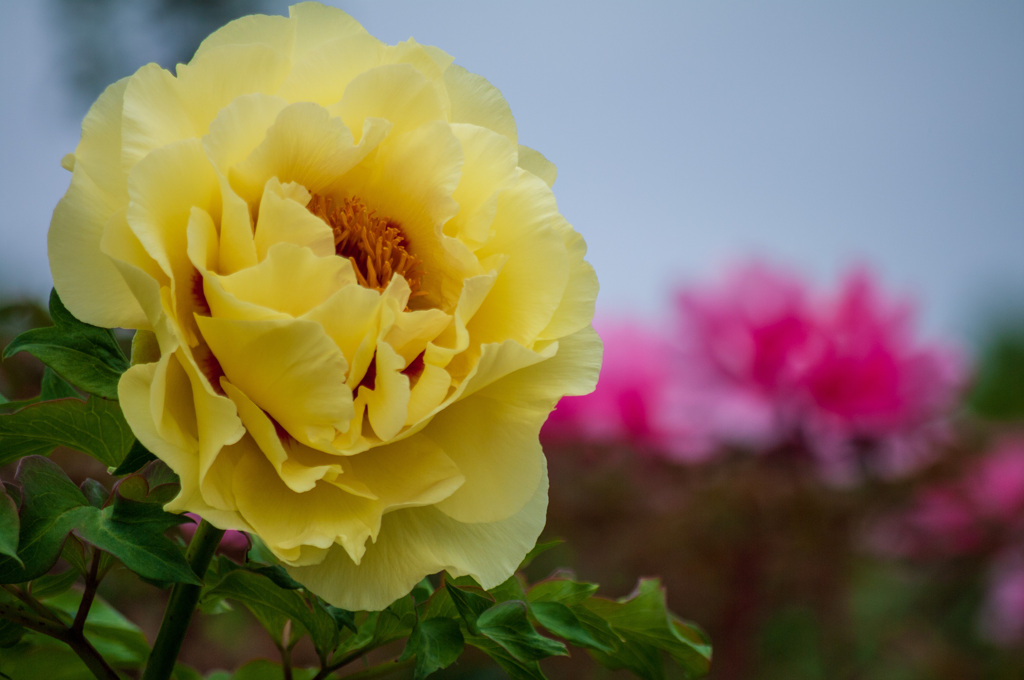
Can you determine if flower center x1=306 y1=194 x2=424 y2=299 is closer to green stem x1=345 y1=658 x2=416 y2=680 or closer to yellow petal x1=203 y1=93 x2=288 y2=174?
yellow petal x1=203 y1=93 x2=288 y2=174

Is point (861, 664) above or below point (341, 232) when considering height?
below

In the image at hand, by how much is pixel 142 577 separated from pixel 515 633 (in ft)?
0.39

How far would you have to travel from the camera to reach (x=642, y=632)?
37 centimetres

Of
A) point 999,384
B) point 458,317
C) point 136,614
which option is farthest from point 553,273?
point 999,384

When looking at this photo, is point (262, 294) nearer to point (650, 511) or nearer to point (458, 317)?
point (458, 317)

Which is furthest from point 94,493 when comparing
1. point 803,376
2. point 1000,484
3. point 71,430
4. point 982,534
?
point 1000,484

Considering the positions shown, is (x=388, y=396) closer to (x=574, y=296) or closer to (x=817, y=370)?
(x=574, y=296)

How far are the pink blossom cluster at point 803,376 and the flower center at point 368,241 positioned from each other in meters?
1.30

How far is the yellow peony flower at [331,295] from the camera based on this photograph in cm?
26

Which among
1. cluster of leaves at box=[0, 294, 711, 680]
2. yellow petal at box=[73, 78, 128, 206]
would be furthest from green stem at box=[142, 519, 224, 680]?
yellow petal at box=[73, 78, 128, 206]

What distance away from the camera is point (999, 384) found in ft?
17.4

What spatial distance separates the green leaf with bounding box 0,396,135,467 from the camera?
11.5 inches

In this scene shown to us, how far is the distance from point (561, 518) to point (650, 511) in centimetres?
14

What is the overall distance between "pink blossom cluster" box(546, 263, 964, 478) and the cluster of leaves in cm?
123
